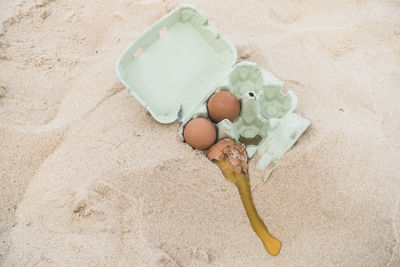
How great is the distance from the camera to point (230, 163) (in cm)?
165

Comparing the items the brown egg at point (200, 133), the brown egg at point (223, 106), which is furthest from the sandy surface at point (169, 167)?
the brown egg at point (223, 106)

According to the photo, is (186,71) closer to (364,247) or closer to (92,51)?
(92,51)

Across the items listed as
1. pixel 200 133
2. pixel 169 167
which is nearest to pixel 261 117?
pixel 200 133

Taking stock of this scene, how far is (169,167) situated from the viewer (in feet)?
5.35

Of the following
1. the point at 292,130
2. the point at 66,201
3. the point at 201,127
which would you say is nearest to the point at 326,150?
the point at 292,130

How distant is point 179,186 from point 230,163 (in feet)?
0.97

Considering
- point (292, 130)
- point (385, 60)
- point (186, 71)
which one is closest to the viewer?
point (292, 130)

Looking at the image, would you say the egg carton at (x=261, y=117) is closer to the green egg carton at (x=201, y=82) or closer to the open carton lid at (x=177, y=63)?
the green egg carton at (x=201, y=82)

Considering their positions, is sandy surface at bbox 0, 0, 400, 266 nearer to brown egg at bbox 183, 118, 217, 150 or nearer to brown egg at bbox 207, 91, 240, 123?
brown egg at bbox 183, 118, 217, 150

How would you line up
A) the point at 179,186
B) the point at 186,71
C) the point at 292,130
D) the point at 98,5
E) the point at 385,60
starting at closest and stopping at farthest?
the point at 179,186 < the point at 292,130 < the point at 186,71 < the point at 385,60 < the point at 98,5

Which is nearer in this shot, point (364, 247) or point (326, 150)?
point (364, 247)

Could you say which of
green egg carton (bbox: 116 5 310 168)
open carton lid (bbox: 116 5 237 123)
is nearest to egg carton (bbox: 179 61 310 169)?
green egg carton (bbox: 116 5 310 168)

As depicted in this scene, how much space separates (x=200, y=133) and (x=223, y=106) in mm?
201

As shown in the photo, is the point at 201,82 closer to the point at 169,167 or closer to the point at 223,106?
the point at 223,106
